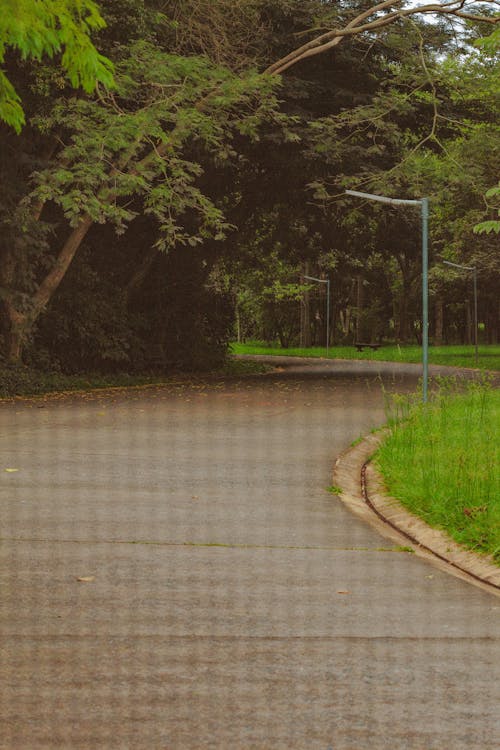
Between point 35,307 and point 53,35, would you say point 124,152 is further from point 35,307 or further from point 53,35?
point 53,35

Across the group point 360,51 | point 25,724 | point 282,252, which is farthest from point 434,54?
point 25,724

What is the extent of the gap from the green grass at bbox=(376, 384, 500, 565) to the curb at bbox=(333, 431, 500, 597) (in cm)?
9

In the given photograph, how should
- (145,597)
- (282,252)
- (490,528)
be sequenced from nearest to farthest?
(145,597) < (490,528) < (282,252)

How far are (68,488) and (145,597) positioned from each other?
434 cm

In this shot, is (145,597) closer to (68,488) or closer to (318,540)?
(318,540)

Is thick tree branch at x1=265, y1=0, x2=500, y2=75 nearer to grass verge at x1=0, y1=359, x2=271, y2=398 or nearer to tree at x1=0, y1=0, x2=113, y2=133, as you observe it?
grass verge at x1=0, y1=359, x2=271, y2=398

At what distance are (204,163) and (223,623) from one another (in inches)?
940

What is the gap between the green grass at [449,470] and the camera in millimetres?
8258

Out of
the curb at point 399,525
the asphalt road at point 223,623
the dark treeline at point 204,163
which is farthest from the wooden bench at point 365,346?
the asphalt road at point 223,623

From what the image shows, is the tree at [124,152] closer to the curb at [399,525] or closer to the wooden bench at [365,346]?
the curb at [399,525]

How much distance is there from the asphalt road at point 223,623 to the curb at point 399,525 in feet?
0.61

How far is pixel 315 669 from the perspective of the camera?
16.5 feet

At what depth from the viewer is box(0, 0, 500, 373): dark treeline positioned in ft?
76.6

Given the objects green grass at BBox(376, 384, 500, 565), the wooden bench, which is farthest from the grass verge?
the wooden bench
